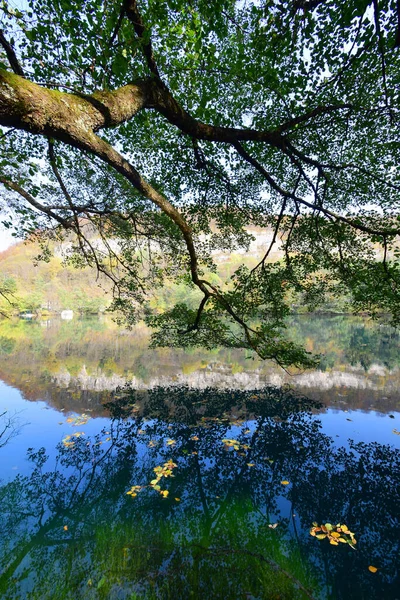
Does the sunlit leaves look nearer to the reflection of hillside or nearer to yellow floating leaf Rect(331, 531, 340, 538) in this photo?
yellow floating leaf Rect(331, 531, 340, 538)

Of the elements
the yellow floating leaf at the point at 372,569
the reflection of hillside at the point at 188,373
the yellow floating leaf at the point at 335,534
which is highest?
the yellow floating leaf at the point at 372,569

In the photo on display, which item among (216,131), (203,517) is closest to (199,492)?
(203,517)

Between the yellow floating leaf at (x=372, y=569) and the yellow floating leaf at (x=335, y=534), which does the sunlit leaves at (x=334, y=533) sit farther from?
the yellow floating leaf at (x=372, y=569)

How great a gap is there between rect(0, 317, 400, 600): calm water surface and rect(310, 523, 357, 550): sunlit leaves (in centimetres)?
4

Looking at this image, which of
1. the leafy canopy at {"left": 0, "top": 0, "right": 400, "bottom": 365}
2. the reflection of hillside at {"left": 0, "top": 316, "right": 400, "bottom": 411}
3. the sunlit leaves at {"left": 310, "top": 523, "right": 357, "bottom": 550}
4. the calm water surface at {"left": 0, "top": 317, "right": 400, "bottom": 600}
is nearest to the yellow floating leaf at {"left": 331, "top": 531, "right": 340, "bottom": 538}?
the sunlit leaves at {"left": 310, "top": 523, "right": 357, "bottom": 550}

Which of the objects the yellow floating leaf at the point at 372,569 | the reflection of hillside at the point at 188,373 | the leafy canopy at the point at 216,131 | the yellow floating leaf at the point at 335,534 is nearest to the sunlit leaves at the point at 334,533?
the yellow floating leaf at the point at 335,534

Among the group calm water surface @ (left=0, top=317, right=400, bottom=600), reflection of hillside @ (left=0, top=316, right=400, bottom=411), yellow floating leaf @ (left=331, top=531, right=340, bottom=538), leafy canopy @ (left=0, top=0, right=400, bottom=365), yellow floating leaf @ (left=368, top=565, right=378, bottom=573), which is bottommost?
reflection of hillside @ (left=0, top=316, right=400, bottom=411)

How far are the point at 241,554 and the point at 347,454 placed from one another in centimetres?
389

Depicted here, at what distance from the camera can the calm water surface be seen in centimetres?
334

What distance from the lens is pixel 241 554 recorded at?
3.63 m

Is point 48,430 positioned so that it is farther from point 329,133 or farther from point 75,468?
point 329,133

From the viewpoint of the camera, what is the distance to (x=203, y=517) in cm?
437

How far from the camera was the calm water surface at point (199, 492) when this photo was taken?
11.0 feet

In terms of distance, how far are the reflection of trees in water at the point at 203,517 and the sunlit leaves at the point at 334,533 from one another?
9 centimetres
